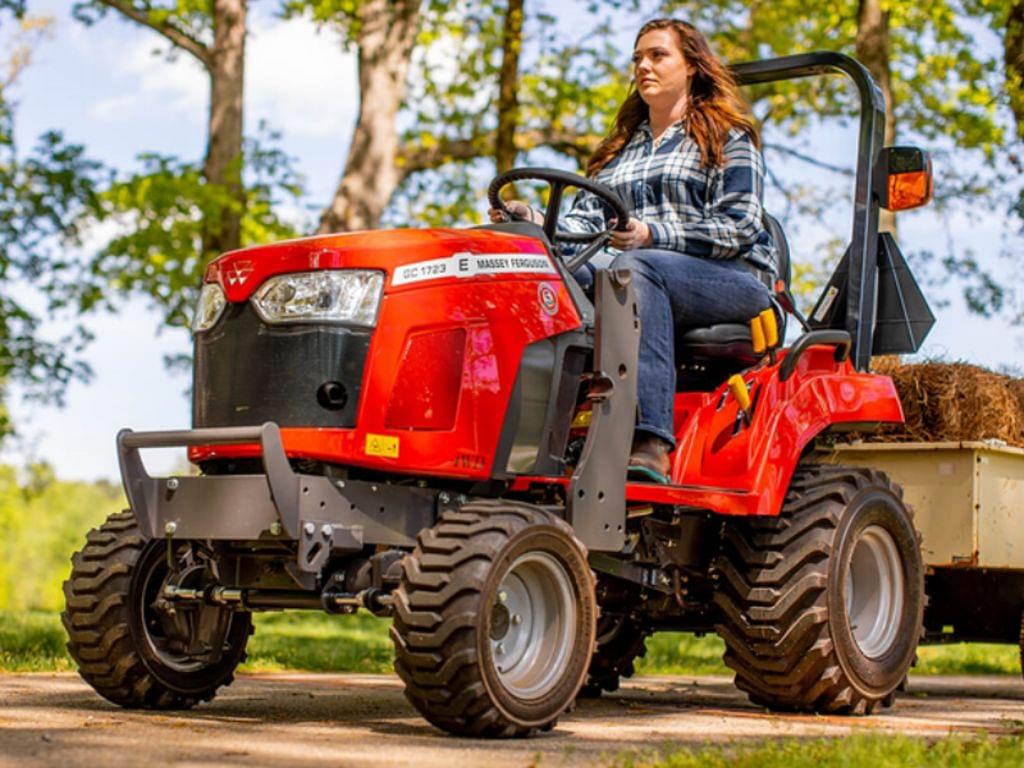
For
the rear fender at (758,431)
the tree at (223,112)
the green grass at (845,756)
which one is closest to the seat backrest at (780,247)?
the rear fender at (758,431)

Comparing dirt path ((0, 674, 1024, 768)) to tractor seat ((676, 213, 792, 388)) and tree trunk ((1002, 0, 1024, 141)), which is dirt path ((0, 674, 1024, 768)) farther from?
tree trunk ((1002, 0, 1024, 141))

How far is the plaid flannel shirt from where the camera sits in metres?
6.25

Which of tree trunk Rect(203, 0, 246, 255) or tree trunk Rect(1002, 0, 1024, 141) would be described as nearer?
tree trunk Rect(1002, 0, 1024, 141)

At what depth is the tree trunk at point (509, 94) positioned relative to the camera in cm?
1681

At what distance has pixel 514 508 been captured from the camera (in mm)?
5047

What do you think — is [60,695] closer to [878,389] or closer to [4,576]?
[878,389]

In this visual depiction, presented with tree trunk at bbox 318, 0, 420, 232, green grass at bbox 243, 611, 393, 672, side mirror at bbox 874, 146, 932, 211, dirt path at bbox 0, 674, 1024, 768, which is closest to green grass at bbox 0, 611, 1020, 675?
green grass at bbox 243, 611, 393, 672

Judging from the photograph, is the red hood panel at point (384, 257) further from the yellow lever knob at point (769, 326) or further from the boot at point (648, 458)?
the yellow lever knob at point (769, 326)

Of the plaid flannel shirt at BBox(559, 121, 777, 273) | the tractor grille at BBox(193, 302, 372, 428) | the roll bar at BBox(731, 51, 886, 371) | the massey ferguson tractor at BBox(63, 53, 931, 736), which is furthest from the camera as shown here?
the roll bar at BBox(731, 51, 886, 371)

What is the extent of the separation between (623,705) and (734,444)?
138cm

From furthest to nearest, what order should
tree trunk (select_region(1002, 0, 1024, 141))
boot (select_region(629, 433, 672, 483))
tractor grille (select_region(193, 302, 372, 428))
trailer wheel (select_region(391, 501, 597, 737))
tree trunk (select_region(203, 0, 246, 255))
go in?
tree trunk (select_region(203, 0, 246, 255)) < tree trunk (select_region(1002, 0, 1024, 141)) < boot (select_region(629, 433, 672, 483)) < tractor grille (select_region(193, 302, 372, 428)) < trailer wheel (select_region(391, 501, 597, 737))

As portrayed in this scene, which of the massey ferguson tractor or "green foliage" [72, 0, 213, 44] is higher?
"green foliage" [72, 0, 213, 44]

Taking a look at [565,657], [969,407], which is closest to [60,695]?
[565,657]

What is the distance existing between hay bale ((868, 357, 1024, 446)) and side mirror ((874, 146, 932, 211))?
1.20 meters
